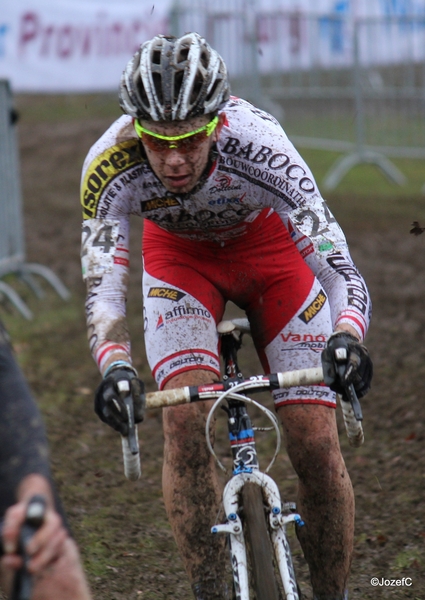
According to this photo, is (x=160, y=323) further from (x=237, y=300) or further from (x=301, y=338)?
(x=301, y=338)

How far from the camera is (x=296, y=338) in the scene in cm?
389

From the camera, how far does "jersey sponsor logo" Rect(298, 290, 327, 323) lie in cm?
391

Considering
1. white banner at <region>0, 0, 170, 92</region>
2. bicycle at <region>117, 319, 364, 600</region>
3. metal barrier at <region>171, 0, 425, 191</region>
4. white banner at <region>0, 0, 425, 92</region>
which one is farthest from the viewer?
metal barrier at <region>171, 0, 425, 191</region>

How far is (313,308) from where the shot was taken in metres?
3.95

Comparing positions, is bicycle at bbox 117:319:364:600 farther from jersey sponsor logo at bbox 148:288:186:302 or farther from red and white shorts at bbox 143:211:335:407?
jersey sponsor logo at bbox 148:288:186:302

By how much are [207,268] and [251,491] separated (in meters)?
1.13

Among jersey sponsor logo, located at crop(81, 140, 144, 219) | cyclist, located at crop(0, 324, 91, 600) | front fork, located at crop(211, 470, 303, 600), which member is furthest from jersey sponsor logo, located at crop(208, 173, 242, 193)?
cyclist, located at crop(0, 324, 91, 600)

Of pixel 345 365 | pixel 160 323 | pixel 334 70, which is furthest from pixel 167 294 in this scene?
pixel 334 70

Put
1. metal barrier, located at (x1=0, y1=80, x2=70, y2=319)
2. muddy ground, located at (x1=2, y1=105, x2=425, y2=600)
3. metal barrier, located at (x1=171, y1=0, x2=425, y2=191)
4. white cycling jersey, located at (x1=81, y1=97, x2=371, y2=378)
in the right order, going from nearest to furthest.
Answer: white cycling jersey, located at (x1=81, y1=97, x2=371, y2=378), muddy ground, located at (x1=2, y1=105, x2=425, y2=600), metal barrier, located at (x1=0, y1=80, x2=70, y2=319), metal barrier, located at (x1=171, y1=0, x2=425, y2=191)

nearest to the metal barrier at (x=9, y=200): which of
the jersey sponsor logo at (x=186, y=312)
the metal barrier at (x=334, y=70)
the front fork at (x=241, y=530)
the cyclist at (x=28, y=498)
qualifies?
the jersey sponsor logo at (x=186, y=312)

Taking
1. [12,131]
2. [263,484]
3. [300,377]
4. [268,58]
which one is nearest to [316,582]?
[263,484]

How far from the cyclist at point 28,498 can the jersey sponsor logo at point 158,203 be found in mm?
1464

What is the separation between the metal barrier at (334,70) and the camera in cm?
1446

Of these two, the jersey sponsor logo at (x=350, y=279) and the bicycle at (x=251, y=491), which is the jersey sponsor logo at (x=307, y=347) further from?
the bicycle at (x=251, y=491)
